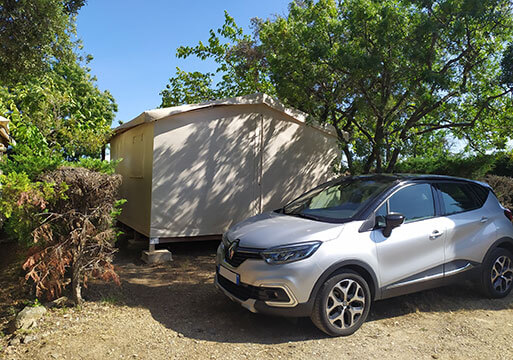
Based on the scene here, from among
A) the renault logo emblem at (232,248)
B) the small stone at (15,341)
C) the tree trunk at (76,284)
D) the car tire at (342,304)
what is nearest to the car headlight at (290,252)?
the car tire at (342,304)

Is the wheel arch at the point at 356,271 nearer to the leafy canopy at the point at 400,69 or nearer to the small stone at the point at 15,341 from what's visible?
the small stone at the point at 15,341

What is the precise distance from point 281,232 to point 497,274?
3.18m

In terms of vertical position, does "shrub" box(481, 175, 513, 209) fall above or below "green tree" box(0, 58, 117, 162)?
below

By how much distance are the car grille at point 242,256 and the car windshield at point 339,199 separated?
3.16 feet

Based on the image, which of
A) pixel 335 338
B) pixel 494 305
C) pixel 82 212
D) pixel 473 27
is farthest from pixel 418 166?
pixel 82 212

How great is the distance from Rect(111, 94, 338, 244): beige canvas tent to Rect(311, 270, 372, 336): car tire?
4205 mm

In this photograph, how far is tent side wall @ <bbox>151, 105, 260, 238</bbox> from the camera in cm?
713

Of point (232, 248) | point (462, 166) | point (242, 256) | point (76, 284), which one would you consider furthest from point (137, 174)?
point (462, 166)

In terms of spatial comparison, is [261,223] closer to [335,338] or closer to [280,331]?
[280,331]

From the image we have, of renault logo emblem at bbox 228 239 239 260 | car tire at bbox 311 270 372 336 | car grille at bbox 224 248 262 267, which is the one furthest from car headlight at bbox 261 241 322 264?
renault logo emblem at bbox 228 239 239 260

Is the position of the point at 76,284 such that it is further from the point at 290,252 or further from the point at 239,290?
the point at 290,252

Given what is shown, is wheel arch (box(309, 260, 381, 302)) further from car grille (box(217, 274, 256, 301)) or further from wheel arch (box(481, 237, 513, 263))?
wheel arch (box(481, 237, 513, 263))

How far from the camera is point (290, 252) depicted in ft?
12.0

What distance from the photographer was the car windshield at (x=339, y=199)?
14.2ft
